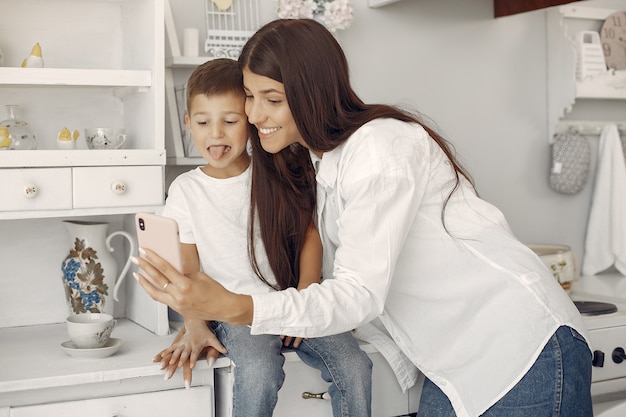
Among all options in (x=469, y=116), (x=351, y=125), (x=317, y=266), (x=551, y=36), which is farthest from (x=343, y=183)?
(x=551, y=36)

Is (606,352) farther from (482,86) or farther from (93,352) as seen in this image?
(93,352)

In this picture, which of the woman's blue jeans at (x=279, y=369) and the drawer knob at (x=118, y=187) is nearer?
the woman's blue jeans at (x=279, y=369)

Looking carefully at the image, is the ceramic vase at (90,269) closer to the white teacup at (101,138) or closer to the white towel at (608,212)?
the white teacup at (101,138)

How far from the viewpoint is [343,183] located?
1.23 meters

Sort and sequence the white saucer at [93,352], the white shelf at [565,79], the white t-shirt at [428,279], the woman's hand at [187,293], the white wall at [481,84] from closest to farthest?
1. the woman's hand at [187,293]
2. the white t-shirt at [428,279]
3. the white saucer at [93,352]
4. the white wall at [481,84]
5. the white shelf at [565,79]

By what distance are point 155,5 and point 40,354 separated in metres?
0.70

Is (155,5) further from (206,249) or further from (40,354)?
(40,354)

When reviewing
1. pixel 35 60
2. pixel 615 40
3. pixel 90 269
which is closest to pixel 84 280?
pixel 90 269

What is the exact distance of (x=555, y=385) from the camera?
120 centimetres

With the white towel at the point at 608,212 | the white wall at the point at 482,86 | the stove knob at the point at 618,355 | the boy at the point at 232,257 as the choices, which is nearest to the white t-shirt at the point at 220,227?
the boy at the point at 232,257

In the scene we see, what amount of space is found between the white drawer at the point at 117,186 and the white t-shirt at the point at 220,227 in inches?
2.5

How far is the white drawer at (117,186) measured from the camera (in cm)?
156

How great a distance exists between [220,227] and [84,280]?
35 centimetres

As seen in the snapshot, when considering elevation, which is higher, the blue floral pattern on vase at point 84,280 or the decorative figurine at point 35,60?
the decorative figurine at point 35,60
